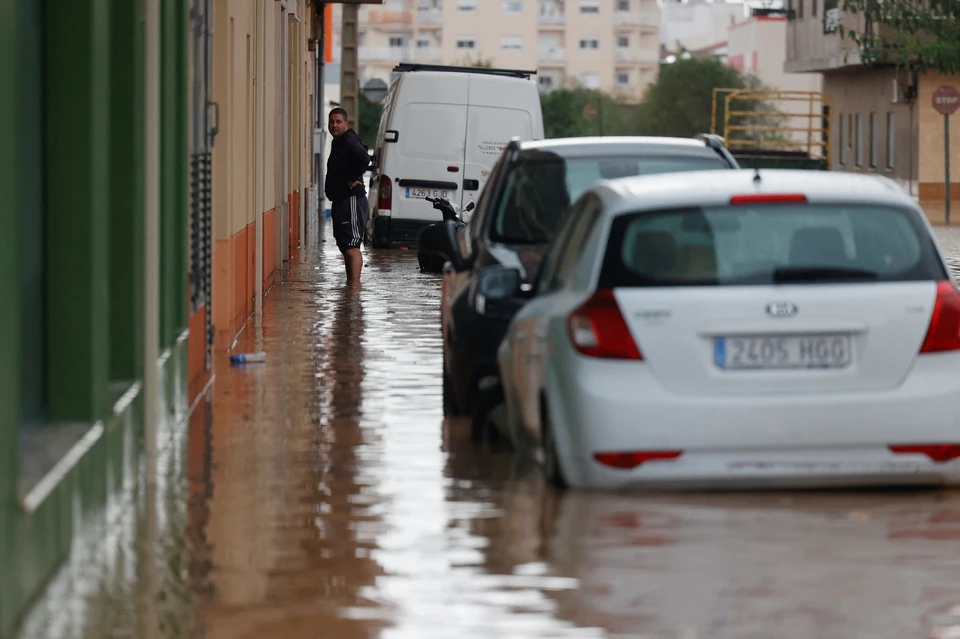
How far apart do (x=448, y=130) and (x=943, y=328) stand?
19.5m

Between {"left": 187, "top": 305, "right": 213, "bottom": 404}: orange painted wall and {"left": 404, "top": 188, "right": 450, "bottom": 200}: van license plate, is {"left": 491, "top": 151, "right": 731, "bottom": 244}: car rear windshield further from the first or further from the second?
{"left": 404, "top": 188, "right": 450, "bottom": 200}: van license plate

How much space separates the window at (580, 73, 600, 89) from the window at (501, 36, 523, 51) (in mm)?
5943

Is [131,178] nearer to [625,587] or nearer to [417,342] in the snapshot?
[625,587]

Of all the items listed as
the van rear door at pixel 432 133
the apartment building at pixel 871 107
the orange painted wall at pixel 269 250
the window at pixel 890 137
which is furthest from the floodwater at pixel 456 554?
the window at pixel 890 137

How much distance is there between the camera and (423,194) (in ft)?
90.7

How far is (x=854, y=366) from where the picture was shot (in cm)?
809

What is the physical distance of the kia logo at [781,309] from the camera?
8031 mm

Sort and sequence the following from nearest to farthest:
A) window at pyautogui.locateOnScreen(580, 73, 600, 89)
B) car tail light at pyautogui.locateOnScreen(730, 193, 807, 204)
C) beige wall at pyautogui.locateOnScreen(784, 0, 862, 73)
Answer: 1. car tail light at pyautogui.locateOnScreen(730, 193, 807, 204)
2. beige wall at pyautogui.locateOnScreen(784, 0, 862, 73)
3. window at pyautogui.locateOnScreen(580, 73, 600, 89)

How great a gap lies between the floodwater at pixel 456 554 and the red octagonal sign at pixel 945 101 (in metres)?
32.6

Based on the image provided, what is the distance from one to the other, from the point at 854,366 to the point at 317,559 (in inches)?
88.4

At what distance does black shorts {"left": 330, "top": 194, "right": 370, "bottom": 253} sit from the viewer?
22.8m

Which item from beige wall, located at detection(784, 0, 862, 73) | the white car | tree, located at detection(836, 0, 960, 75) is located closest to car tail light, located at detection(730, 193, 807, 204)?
the white car

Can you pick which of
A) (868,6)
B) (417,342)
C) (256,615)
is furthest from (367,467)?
(868,6)

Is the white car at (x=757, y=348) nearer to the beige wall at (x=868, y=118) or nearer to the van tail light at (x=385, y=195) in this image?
the van tail light at (x=385, y=195)
